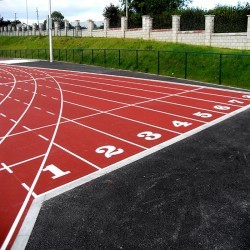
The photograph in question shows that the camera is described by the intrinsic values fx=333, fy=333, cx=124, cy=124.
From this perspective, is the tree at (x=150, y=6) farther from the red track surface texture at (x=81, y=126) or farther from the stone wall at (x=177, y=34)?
the red track surface texture at (x=81, y=126)

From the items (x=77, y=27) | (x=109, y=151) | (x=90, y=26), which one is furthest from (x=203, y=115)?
(x=77, y=27)

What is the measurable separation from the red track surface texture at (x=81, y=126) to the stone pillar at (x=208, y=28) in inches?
536

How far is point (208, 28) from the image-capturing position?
A: 32562 mm

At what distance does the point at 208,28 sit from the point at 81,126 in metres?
24.6

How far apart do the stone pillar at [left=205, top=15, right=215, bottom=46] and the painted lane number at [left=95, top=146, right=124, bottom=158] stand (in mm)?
25973

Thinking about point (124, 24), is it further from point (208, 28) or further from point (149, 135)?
point (149, 135)

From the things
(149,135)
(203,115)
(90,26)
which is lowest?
(149,135)

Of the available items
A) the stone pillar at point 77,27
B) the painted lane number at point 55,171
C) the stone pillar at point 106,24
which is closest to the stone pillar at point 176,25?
the stone pillar at point 106,24

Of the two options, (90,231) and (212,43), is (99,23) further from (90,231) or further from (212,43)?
(90,231)

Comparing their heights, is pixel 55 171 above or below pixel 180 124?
below

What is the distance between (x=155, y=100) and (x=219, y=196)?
33.4 ft

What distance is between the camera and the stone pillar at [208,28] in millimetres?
32312

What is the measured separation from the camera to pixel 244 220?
231 inches

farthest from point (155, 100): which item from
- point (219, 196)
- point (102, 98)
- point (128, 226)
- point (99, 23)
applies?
point (99, 23)
